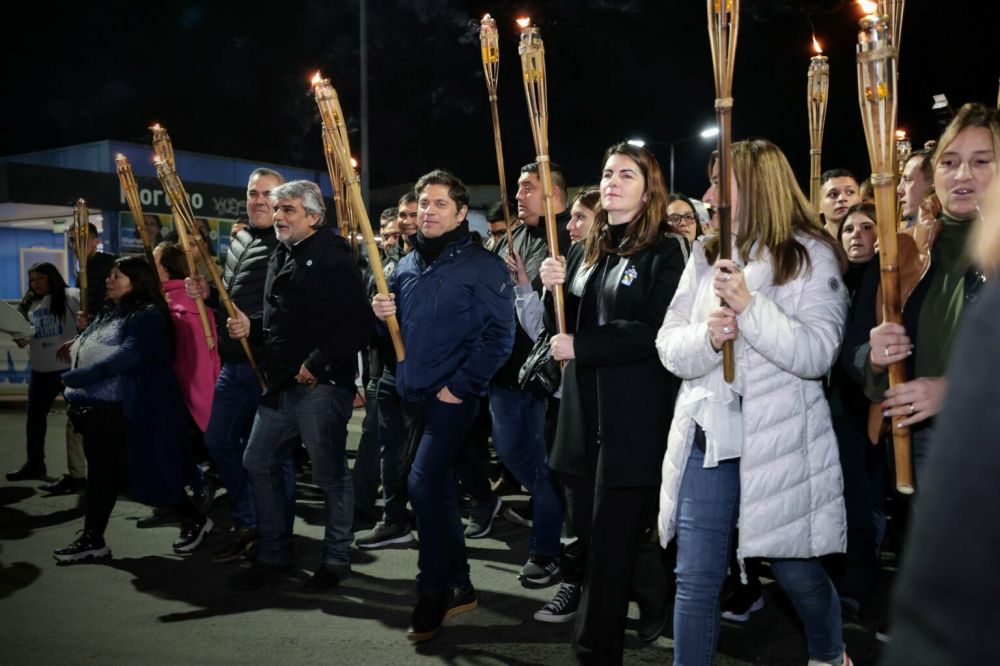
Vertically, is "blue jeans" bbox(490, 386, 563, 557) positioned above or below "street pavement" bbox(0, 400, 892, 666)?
above

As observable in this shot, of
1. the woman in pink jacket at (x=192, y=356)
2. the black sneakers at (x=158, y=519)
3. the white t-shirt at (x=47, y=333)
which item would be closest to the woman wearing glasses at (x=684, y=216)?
the woman in pink jacket at (x=192, y=356)

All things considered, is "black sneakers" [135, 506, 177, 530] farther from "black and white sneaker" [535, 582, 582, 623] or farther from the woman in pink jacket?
"black and white sneaker" [535, 582, 582, 623]

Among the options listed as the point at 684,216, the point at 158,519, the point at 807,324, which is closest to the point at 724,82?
the point at 807,324

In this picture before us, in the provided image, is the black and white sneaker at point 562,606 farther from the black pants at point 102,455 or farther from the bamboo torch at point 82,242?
the bamboo torch at point 82,242

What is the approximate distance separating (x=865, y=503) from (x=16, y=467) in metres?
8.37

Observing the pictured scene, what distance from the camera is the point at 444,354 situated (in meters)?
4.71

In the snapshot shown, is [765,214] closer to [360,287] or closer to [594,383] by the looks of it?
[594,383]

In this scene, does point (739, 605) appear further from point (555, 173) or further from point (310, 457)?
point (555, 173)

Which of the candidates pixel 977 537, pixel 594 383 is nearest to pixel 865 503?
pixel 594 383

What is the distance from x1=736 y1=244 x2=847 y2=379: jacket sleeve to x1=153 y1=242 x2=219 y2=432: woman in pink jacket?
4.57m

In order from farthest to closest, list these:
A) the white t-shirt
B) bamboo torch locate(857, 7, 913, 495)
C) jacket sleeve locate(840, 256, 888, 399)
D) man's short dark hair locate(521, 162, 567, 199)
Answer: the white t-shirt, man's short dark hair locate(521, 162, 567, 199), jacket sleeve locate(840, 256, 888, 399), bamboo torch locate(857, 7, 913, 495)

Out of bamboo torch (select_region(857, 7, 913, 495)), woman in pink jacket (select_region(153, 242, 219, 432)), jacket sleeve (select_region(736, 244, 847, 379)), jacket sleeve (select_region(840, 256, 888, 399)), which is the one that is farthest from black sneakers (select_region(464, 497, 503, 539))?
bamboo torch (select_region(857, 7, 913, 495))

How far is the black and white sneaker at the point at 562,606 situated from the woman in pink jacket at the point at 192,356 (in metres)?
3.16

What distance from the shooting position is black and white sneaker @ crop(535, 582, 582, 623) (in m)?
4.76
